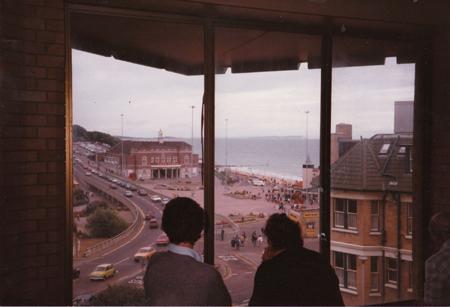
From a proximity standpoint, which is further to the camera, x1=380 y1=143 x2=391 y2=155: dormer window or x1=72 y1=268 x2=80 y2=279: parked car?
x1=380 y1=143 x2=391 y2=155: dormer window

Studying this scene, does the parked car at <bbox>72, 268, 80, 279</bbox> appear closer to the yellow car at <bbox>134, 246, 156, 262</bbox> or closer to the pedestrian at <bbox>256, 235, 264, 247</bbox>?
the yellow car at <bbox>134, 246, 156, 262</bbox>

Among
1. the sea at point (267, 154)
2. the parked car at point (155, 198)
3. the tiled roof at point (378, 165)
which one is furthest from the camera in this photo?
the tiled roof at point (378, 165)

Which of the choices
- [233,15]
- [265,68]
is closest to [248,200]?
[265,68]

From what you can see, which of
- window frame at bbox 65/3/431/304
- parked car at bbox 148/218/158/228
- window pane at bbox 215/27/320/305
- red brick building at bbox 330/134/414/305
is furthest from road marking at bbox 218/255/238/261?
red brick building at bbox 330/134/414/305

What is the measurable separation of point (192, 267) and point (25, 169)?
1493mm

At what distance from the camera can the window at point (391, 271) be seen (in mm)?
4117

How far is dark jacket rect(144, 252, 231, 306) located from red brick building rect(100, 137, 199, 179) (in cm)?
148

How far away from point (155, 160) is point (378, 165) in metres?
2.04

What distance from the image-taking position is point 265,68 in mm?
3707

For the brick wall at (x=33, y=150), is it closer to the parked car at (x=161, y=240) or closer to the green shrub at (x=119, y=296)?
the green shrub at (x=119, y=296)

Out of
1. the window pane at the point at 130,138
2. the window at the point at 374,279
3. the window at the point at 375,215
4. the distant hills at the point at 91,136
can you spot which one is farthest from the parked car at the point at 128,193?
the window at the point at 374,279

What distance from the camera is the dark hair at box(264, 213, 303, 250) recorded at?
226cm

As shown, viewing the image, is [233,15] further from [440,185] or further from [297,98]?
[440,185]

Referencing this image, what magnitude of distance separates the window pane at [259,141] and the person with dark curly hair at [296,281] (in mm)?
1236
